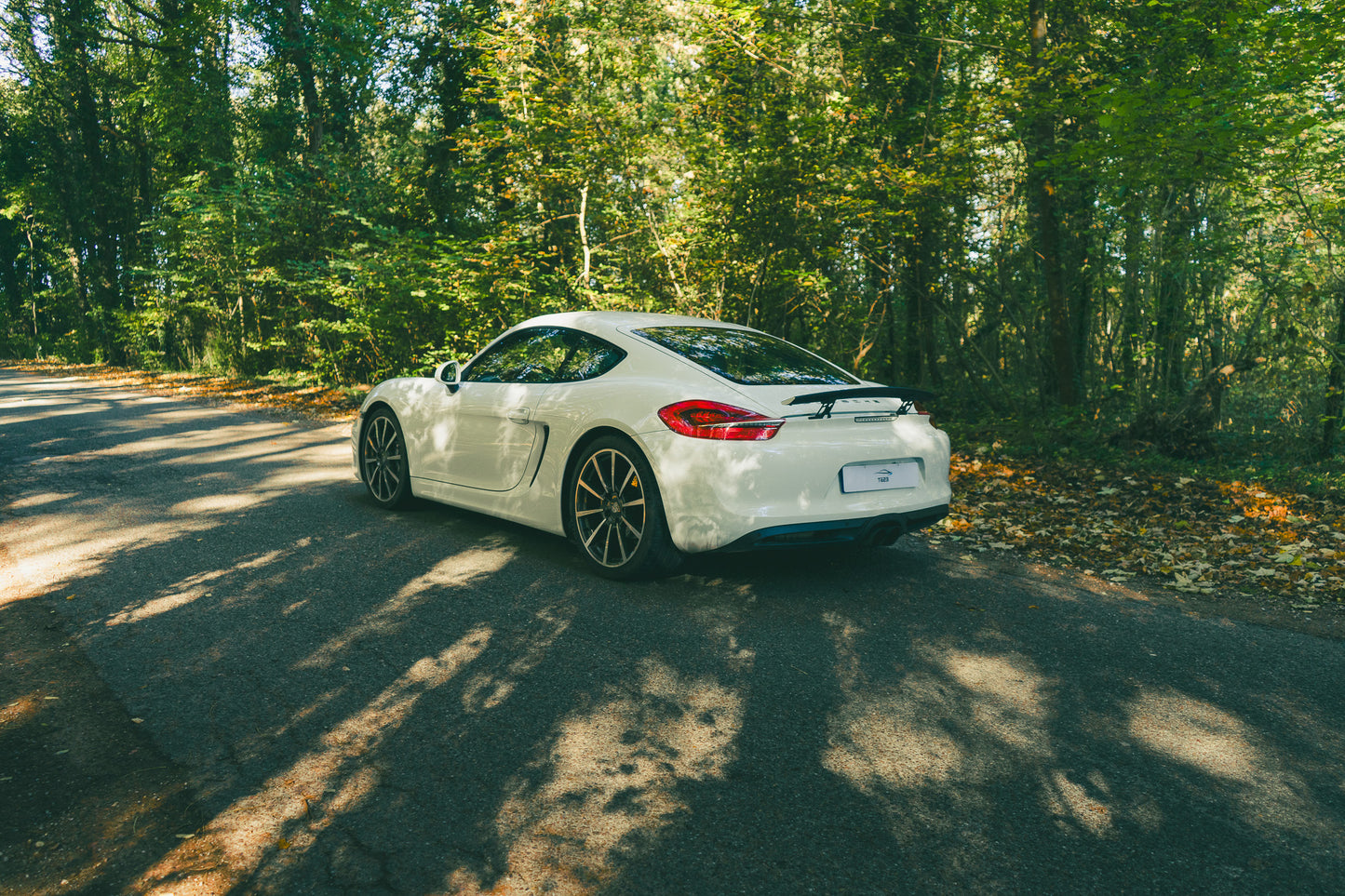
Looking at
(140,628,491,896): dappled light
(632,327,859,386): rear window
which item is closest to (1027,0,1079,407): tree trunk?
(632,327,859,386): rear window

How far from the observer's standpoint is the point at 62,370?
27.2 metres

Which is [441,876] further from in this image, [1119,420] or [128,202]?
[128,202]

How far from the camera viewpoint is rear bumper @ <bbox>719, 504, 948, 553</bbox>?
4172 mm

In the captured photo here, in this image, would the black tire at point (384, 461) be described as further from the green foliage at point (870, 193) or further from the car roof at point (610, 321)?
the green foliage at point (870, 193)

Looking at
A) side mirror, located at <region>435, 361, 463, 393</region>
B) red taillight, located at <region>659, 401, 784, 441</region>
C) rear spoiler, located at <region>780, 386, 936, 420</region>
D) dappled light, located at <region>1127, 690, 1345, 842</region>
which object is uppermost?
side mirror, located at <region>435, 361, 463, 393</region>

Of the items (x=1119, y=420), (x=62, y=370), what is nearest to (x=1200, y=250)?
(x=1119, y=420)

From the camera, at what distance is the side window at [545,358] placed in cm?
499

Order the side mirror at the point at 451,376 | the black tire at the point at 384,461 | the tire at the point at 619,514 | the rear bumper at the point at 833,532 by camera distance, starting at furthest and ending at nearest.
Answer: the black tire at the point at 384,461, the side mirror at the point at 451,376, the tire at the point at 619,514, the rear bumper at the point at 833,532

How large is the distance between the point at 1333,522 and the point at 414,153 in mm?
17386

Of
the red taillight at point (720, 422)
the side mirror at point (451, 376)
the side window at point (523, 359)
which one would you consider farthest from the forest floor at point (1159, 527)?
the side mirror at point (451, 376)

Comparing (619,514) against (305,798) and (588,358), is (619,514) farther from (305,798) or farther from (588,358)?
(305,798)

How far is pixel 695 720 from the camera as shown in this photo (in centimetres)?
306

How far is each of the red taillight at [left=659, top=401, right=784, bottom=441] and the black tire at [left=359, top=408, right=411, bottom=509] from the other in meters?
2.74

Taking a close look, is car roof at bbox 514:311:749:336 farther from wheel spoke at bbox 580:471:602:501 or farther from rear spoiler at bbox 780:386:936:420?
rear spoiler at bbox 780:386:936:420
